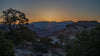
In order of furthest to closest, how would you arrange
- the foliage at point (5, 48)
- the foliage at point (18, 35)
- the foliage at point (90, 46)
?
the foliage at point (18, 35) → the foliage at point (90, 46) → the foliage at point (5, 48)

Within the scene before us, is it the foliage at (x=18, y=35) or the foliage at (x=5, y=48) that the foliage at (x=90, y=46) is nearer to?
the foliage at (x=5, y=48)

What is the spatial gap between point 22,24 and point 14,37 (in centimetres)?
305

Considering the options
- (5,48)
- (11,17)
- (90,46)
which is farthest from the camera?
(11,17)

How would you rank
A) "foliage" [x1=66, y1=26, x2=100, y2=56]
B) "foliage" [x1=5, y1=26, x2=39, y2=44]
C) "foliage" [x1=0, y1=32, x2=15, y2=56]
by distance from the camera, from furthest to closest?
"foliage" [x1=5, y1=26, x2=39, y2=44], "foliage" [x1=66, y1=26, x2=100, y2=56], "foliage" [x1=0, y1=32, x2=15, y2=56]

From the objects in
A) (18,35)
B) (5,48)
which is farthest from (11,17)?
(5,48)

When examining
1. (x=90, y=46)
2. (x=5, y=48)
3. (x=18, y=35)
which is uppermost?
(x=5, y=48)

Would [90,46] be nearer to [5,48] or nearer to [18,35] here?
[5,48]

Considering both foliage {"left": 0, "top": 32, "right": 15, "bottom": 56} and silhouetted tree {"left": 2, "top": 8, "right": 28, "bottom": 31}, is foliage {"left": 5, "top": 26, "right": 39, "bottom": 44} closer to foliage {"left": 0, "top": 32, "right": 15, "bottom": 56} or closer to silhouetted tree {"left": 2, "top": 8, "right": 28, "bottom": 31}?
silhouetted tree {"left": 2, "top": 8, "right": 28, "bottom": 31}

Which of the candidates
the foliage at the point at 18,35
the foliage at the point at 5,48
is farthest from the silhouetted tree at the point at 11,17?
the foliage at the point at 5,48

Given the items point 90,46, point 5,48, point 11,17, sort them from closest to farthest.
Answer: point 5,48, point 90,46, point 11,17

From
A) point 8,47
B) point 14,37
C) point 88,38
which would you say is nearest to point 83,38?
point 88,38

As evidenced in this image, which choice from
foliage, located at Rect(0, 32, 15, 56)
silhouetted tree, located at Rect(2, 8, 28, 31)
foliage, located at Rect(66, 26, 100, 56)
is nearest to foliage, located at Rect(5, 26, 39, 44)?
silhouetted tree, located at Rect(2, 8, 28, 31)

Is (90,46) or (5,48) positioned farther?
(90,46)

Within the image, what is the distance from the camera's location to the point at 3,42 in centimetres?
656
